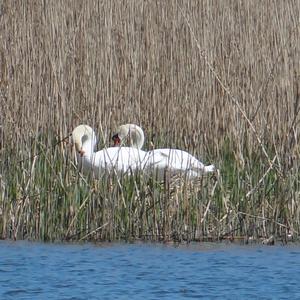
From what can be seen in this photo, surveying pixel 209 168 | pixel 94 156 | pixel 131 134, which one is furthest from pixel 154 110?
pixel 209 168

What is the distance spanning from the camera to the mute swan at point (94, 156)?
25.1 ft

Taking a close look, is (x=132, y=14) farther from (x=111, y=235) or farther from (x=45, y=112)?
(x=111, y=235)

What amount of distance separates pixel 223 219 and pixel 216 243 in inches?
6.9

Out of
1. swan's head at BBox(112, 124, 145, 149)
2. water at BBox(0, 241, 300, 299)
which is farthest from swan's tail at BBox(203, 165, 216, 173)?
water at BBox(0, 241, 300, 299)

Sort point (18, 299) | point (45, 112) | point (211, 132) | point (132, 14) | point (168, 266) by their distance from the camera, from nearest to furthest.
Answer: point (18, 299) < point (168, 266) < point (45, 112) < point (211, 132) < point (132, 14)

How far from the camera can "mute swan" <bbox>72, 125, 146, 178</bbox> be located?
7.66 m

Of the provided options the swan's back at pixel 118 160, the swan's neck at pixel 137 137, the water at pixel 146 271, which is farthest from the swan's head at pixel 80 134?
the water at pixel 146 271

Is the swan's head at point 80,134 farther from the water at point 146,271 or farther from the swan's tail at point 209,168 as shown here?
the water at point 146,271

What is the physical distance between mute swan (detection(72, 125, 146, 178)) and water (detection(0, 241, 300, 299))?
3.08ft

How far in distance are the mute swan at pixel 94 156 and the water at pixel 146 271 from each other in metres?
0.94

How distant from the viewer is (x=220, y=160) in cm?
A: 772

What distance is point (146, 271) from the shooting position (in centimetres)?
623

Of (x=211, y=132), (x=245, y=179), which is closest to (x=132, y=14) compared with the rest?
(x=211, y=132)

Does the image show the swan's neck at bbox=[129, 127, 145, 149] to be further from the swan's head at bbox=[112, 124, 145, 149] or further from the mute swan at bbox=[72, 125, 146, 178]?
the mute swan at bbox=[72, 125, 146, 178]
